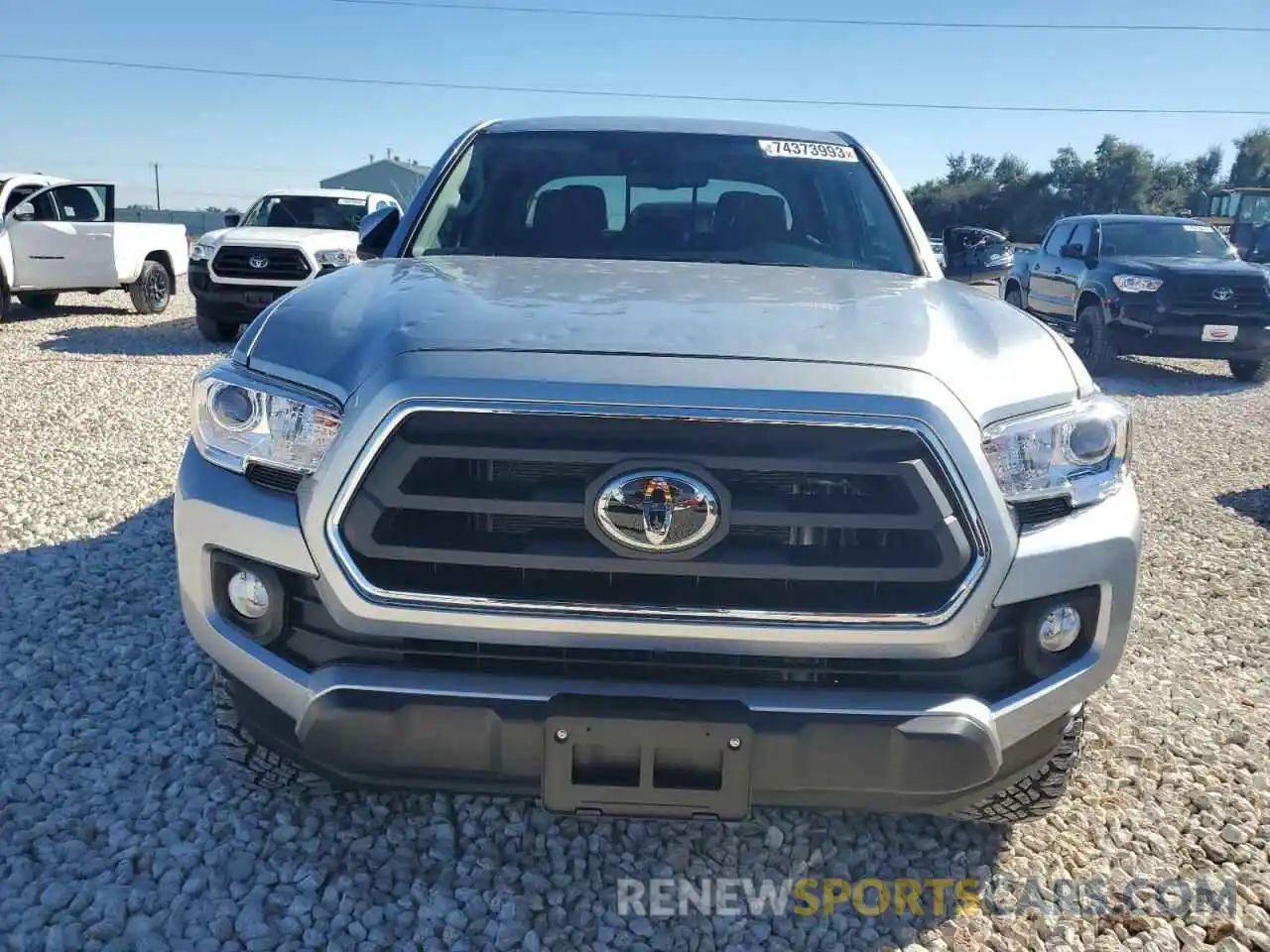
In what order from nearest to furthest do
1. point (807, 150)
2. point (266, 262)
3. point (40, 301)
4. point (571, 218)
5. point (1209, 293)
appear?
point (571, 218), point (807, 150), point (1209, 293), point (266, 262), point (40, 301)

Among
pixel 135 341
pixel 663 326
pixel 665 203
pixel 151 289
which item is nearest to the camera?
pixel 663 326

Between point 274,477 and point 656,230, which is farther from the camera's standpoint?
point 656,230

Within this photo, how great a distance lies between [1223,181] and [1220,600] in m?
83.9

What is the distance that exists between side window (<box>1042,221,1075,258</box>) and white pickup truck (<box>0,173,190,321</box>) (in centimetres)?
1227

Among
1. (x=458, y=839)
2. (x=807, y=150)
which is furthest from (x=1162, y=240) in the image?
(x=458, y=839)

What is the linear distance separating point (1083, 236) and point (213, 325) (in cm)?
1061

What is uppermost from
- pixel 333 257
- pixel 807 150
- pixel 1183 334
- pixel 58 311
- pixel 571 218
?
pixel 807 150

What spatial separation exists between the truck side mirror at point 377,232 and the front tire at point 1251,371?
37.3 feet

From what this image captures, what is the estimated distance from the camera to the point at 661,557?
78.9 inches

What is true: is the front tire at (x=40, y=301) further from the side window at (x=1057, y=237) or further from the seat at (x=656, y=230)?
the seat at (x=656, y=230)

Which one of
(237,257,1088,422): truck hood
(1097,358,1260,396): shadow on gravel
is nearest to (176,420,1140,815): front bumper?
(237,257,1088,422): truck hood

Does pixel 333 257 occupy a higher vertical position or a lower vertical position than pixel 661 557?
lower

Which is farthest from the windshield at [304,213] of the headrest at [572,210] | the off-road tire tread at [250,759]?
the off-road tire tread at [250,759]

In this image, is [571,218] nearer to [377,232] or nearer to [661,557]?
[377,232]
